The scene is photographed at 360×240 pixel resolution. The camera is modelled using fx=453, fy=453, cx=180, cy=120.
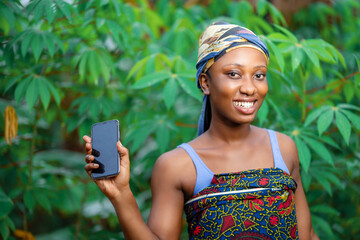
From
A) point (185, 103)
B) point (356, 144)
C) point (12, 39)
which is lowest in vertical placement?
point (356, 144)

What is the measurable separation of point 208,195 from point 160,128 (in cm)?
94

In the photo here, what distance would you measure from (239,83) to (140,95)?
1.47 m

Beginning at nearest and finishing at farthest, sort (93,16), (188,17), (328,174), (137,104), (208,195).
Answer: (208,195) < (328,174) < (93,16) < (137,104) < (188,17)

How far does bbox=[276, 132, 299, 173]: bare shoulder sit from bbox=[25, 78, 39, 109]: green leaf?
1.34 metres

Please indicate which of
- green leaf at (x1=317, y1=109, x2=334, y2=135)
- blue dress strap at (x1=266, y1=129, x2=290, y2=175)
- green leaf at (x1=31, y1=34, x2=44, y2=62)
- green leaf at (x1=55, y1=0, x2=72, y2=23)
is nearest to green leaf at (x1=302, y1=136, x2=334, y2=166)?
green leaf at (x1=317, y1=109, x2=334, y2=135)

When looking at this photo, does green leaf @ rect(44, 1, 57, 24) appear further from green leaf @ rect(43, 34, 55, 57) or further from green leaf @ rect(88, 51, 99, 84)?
green leaf @ rect(88, 51, 99, 84)

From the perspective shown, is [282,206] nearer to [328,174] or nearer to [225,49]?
[225,49]

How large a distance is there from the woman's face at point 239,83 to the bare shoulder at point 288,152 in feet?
0.79

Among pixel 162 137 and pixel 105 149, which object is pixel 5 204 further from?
pixel 105 149

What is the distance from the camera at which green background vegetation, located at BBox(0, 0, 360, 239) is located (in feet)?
7.91

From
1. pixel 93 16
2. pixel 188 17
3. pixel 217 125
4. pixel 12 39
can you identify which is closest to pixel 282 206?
pixel 217 125

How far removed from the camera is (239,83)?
1717mm

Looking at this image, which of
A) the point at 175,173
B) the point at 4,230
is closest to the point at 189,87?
the point at 175,173

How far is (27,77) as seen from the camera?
2.57 metres
